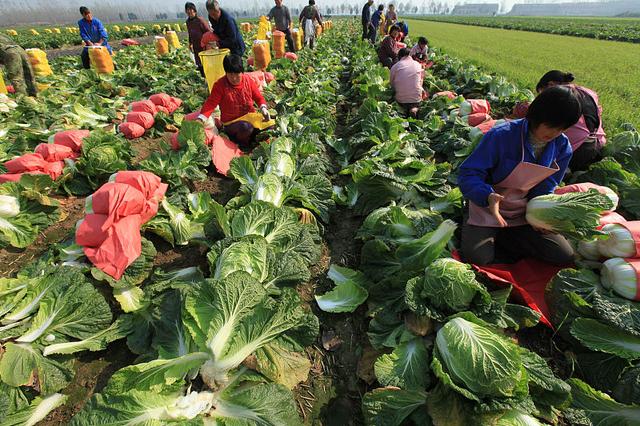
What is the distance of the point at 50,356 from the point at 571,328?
389cm

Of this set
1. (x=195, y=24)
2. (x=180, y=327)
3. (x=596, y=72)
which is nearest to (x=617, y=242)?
(x=180, y=327)

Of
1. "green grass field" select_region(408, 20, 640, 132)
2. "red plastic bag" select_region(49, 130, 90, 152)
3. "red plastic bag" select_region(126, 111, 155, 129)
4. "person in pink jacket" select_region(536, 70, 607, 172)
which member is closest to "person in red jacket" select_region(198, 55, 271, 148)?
"red plastic bag" select_region(126, 111, 155, 129)

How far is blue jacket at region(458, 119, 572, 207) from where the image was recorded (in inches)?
119

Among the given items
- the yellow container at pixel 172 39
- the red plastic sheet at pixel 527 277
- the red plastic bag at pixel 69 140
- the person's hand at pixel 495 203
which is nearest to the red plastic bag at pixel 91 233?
the red plastic bag at pixel 69 140

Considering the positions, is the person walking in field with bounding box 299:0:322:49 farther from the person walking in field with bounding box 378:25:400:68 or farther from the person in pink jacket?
the person in pink jacket

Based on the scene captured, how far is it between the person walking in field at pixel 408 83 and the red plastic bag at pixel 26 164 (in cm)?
681

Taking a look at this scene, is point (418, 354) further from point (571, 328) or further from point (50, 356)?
point (50, 356)

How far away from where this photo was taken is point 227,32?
7934 mm

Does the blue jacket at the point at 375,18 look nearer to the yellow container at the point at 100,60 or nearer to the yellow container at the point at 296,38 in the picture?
the yellow container at the point at 296,38

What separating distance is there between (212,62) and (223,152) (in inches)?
126

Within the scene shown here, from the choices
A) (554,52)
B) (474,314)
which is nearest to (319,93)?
(474,314)

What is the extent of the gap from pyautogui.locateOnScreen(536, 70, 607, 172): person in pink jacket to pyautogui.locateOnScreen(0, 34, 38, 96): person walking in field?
11019 mm

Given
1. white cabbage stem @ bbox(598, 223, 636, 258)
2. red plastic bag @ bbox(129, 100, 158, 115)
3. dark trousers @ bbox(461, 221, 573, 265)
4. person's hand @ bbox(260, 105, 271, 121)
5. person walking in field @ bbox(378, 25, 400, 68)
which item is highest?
person walking in field @ bbox(378, 25, 400, 68)

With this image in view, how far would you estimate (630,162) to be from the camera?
14.8ft
